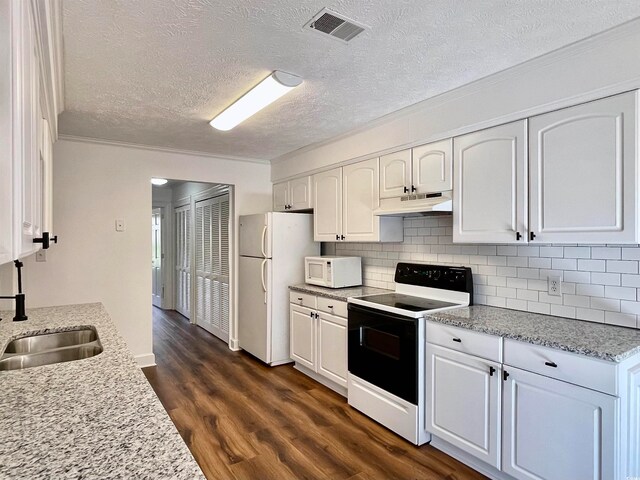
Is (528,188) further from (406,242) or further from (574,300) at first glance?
→ (406,242)

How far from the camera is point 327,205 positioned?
12.4ft

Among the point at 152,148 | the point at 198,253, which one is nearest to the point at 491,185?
the point at 152,148

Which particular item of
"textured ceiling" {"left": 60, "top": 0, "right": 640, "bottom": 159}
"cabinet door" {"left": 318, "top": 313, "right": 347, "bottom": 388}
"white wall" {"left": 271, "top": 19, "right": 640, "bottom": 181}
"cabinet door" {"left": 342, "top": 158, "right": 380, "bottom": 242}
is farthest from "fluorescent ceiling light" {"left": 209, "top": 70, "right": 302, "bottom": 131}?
"cabinet door" {"left": 318, "top": 313, "right": 347, "bottom": 388}

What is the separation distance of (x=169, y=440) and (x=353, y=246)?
314cm

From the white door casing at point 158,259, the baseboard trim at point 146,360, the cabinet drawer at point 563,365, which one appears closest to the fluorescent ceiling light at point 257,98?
the cabinet drawer at point 563,365

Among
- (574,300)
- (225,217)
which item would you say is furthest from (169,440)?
(225,217)

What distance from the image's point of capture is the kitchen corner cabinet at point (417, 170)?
8.61 ft

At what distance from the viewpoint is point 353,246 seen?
3984 mm

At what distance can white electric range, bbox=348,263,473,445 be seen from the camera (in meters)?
2.46

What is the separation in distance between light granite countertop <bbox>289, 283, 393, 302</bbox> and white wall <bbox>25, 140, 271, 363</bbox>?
164 cm

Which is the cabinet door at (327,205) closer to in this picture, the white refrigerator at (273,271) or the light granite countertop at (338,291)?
the white refrigerator at (273,271)

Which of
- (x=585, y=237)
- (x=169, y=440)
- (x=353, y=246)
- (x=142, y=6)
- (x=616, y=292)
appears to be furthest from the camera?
(x=353, y=246)

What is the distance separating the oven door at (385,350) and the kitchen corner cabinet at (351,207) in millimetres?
706

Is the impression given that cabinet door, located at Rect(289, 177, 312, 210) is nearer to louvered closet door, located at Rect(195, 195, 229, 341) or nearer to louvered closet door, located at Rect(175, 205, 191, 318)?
louvered closet door, located at Rect(195, 195, 229, 341)
